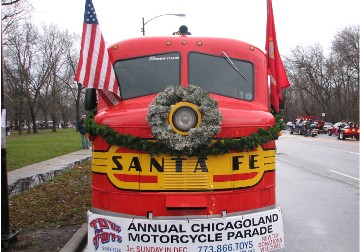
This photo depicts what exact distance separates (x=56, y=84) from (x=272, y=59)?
60.0m

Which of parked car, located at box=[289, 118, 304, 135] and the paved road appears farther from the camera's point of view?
parked car, located at box=[289, 118, 304, 135]

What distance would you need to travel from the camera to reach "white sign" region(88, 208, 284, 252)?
4.00 m

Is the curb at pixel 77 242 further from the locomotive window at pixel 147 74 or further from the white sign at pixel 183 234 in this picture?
the locomotive window at pixel 147 74

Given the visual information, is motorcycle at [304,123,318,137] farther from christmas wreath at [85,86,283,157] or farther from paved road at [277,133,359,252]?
christmas wreath at [85,86,283,157]

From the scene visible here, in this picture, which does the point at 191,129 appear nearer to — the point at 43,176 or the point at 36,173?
the point at 43,176

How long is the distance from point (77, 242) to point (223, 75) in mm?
3024

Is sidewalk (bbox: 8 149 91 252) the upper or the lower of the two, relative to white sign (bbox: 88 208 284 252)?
lower

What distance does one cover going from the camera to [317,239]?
20.2 ft

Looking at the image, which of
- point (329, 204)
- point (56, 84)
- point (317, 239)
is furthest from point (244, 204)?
point (56, 84)

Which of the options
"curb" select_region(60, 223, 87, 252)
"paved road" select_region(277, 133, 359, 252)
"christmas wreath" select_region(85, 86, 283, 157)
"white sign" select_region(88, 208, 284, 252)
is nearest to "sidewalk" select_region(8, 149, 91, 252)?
"curb" select_region(60, 223, 87, 252)

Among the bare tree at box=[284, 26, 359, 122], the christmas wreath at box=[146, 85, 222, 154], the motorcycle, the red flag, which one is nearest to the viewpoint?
the christmas wreath at box=[146, 85, 222, 154]

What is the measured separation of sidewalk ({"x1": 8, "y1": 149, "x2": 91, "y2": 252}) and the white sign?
1.72 metres

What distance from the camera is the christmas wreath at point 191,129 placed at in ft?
13.1

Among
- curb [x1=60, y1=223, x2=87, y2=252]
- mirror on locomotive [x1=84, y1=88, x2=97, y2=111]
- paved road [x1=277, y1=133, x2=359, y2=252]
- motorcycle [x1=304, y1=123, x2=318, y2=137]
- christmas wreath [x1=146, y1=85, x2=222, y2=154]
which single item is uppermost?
mirror on locomotive [x1=84, y1=88, x2=97, y2=111]
